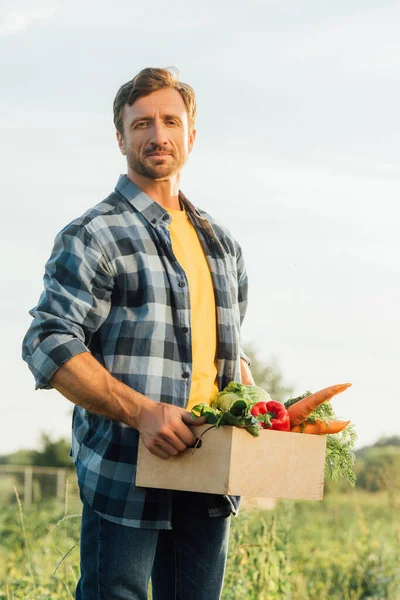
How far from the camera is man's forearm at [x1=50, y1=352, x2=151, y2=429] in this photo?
2.81 m

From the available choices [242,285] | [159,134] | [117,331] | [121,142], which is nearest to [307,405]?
[117,331]

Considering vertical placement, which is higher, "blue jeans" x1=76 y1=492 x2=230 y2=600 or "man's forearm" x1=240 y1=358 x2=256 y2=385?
"man's forearm" x1=240 y1=358 x2=256 y2=385

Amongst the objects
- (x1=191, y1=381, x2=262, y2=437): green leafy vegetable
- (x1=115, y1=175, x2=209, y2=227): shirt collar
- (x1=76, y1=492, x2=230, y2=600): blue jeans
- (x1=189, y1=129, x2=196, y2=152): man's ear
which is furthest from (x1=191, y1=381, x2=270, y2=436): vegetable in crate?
(x1=189, y1=129, x2=196, y2=152): man's ear

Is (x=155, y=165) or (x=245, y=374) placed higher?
(x=155, y=165)

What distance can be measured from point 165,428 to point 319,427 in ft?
1.99

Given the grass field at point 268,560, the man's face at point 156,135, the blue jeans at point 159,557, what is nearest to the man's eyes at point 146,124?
the man's face at point 156,135

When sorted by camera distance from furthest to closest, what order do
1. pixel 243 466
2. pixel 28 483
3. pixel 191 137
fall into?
1. pixel 28 483
2. pixel 191 137
3. pixel 243 466

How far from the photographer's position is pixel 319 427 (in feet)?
10.1

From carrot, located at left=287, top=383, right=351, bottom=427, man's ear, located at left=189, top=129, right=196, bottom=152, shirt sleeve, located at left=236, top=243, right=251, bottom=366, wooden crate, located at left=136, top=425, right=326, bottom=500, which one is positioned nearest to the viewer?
wooden crate, located at left=136, top=425, right=326, bottom=500

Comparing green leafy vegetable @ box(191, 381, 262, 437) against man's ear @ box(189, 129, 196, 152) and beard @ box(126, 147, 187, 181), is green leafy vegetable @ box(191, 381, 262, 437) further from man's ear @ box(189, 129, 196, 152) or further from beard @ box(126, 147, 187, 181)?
man's ear @ box(189, 129, 196, 152)

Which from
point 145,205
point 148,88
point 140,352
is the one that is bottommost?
point 140,352

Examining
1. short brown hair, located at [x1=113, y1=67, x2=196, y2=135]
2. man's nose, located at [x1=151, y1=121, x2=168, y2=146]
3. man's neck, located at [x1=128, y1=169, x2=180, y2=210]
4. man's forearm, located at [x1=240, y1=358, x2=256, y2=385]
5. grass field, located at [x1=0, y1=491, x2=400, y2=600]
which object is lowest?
grass field, located at [x1=0, y1=491, x2=400, y2=600]

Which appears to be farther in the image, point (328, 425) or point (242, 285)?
point (242, 285)

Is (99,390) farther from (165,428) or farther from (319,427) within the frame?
(319,427)
